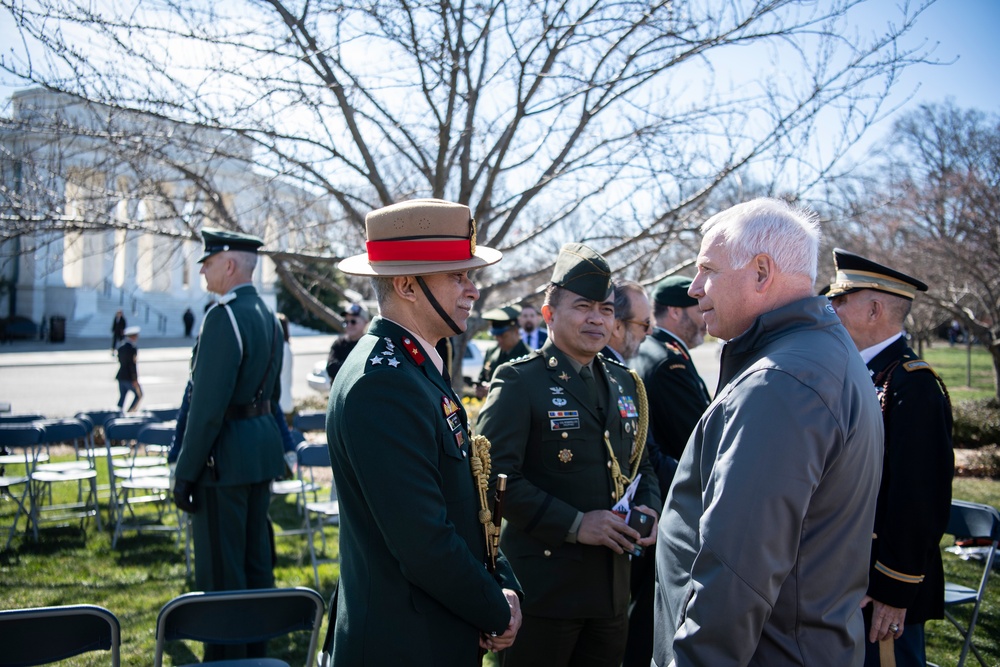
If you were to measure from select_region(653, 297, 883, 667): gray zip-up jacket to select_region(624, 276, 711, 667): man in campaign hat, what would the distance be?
6.77 ft

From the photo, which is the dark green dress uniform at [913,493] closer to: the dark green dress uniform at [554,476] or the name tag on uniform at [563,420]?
the dark green dress uniform at [554,476]

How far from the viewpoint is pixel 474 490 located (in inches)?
90.0

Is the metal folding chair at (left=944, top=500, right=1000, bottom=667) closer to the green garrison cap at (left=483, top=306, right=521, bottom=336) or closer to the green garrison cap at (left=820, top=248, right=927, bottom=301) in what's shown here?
the green garrison cap at (left=820, top=248, right=927, bottom=301)

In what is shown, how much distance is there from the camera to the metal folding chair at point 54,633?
7.97ft

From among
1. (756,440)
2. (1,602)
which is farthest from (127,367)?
(756,440)

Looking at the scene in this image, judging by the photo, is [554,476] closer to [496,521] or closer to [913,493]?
[496,521]

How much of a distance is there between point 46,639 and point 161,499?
5.47m

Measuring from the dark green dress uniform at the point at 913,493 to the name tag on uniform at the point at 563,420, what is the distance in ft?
4.14

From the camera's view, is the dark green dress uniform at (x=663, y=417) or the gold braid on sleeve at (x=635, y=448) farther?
the dark green dress uniform at (x=663, y=417)

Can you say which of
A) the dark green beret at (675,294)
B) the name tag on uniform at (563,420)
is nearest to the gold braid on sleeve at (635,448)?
the name tag on uniform at (563,420)

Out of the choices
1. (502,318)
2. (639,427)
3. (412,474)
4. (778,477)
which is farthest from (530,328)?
(778,477)

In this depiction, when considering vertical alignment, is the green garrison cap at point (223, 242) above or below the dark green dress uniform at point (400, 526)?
above

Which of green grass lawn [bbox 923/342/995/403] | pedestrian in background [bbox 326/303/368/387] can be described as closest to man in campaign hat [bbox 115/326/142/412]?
pedestrian in background [bbox 326/303/368/387]

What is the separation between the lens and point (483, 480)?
7.61 feet
